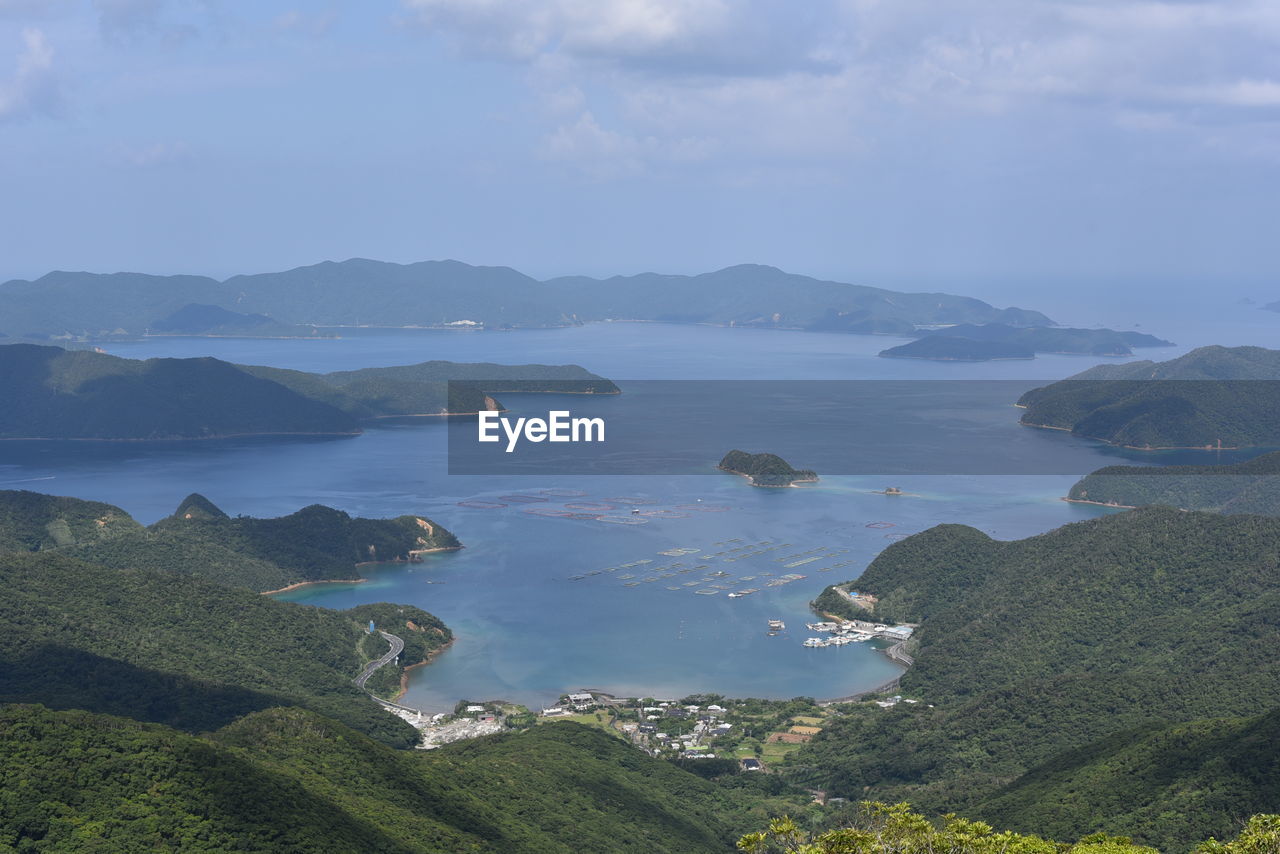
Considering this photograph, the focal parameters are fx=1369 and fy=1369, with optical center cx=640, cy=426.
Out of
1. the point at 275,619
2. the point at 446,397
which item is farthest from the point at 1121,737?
the point at 446,397

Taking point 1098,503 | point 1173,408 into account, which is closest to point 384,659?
point 1098,503

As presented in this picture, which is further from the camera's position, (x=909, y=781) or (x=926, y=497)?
(x=926, y=497)

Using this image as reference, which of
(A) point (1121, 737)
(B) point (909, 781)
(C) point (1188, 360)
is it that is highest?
(C) point (1188, 360)

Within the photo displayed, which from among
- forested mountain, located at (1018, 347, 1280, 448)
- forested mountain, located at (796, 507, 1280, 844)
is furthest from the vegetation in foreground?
forested mountain, located at (1018, 347, 1280, 448)

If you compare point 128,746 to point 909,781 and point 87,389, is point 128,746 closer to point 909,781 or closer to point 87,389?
point 909,781

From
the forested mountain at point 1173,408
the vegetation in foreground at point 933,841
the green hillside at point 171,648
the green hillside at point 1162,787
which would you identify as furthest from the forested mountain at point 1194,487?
the vegetation in foreground at point 933,841

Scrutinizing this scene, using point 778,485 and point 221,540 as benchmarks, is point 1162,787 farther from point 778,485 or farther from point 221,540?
point 778,485

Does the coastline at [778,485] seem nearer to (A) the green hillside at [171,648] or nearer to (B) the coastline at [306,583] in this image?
(B) the coastline at [306,583]
